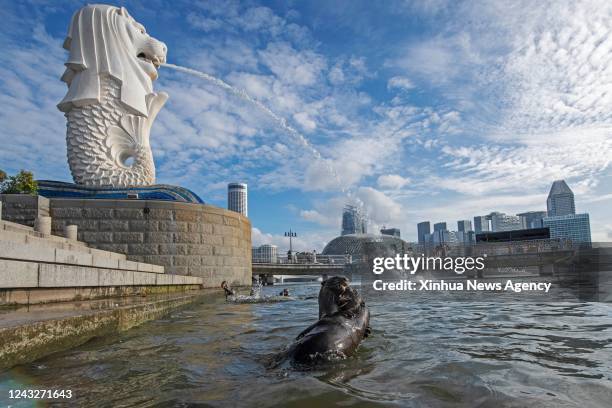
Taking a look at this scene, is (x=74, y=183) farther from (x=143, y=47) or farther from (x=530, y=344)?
(x=530, y=344)

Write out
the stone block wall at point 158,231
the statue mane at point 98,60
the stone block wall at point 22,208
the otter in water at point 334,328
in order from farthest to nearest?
the statue mane at point 98,60
the stone block wall at point 158,231
the stone block wall at point 22,208
the otter in water at point 334,328

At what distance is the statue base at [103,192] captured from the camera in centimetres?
2131

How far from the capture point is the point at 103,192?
850 inches

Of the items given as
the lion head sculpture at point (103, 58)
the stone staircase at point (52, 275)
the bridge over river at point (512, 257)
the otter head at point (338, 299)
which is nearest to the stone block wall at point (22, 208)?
the stone staircase at point (52, 275)

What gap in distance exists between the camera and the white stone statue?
22.6 m

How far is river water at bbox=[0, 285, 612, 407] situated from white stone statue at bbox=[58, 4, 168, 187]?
19.0 metres

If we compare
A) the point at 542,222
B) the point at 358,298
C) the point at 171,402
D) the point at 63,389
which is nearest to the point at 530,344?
the point at 358,298

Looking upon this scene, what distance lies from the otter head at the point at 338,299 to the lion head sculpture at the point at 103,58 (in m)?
22.0

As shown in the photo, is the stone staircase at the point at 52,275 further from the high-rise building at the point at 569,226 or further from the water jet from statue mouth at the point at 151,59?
the high-rise building at the point at 569,226

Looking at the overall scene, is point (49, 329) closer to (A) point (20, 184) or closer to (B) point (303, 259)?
(A) point (20, 184)

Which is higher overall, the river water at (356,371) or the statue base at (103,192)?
the statue base at (103,192)

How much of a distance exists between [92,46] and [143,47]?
287cm

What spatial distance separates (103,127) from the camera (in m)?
23.0

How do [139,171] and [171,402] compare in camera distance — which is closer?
[171,402]
